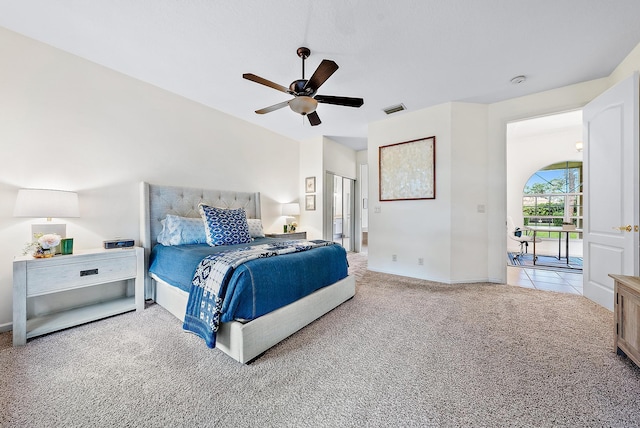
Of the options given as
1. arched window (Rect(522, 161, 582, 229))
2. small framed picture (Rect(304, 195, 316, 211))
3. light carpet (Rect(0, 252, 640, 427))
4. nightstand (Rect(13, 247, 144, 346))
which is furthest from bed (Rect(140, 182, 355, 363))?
arched window (Rect(522, 161, 582, 229))

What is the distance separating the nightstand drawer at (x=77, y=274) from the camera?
2.00m

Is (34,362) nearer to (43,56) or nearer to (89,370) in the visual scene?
Result: (89,370)

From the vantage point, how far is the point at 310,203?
527 centimetres

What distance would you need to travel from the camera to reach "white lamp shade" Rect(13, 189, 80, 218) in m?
2.03

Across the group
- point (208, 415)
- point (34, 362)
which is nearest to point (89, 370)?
point (34, 362)

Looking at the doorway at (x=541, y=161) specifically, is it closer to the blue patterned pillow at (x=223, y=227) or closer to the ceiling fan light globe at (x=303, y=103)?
the ceiling fan light globe at (x=303, y=103)

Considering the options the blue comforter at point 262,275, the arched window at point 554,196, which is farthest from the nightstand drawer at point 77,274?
the arched window at point 554,196

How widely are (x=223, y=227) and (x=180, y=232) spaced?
1.59ft

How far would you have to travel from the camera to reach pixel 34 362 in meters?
1.72

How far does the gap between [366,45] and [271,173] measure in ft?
9.56

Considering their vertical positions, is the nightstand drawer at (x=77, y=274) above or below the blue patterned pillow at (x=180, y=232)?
below

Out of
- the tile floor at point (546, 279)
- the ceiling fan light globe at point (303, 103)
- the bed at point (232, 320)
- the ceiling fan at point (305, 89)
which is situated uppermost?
the ceiling fan at point (305, 89)

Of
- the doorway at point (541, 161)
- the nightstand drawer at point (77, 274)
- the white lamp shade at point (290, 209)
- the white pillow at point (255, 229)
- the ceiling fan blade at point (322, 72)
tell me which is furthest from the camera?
the doorway at point (541, 161)

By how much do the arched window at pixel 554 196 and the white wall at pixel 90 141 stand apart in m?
7.67
